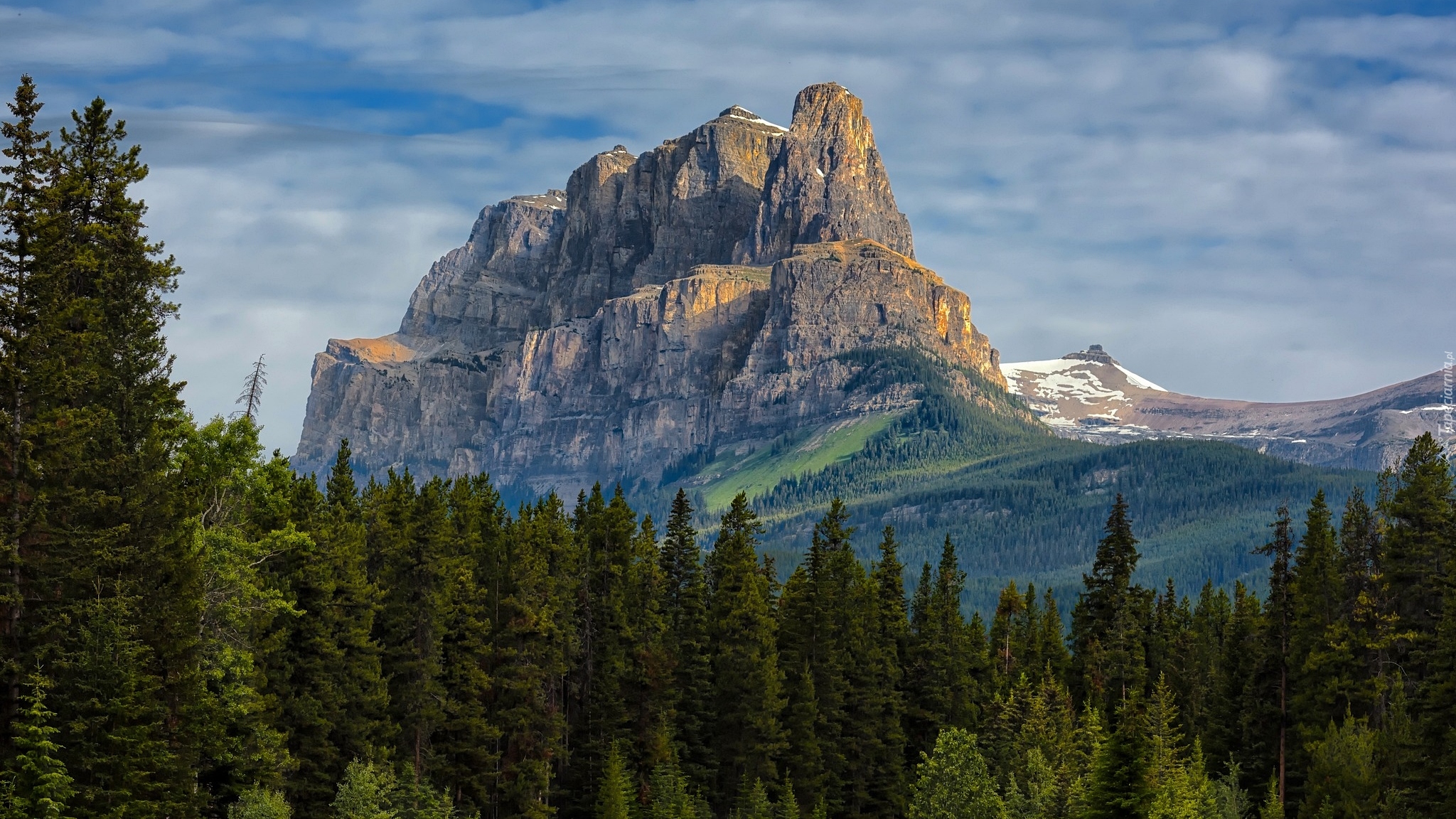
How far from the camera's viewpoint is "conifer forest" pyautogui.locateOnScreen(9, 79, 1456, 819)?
155 feet

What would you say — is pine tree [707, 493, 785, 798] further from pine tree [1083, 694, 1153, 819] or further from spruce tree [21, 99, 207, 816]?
spruce tree [21, 99, 207, 816]

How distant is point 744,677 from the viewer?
95.8m

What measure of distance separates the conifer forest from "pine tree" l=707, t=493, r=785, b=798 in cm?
24

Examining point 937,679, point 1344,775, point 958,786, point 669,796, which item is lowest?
point 669,796

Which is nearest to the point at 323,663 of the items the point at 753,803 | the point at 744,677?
the point at 753,803

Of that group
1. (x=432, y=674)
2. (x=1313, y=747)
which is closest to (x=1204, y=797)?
(x=1313, y=747)

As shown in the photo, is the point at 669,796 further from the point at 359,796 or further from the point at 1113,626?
the point at 1113,626

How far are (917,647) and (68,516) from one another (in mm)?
71958

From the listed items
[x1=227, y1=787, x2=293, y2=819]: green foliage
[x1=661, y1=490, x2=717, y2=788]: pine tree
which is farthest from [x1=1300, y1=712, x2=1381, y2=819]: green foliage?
[x1=227, y1=787, x2=293, y2=819]: green foliage

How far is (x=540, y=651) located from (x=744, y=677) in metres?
15.6

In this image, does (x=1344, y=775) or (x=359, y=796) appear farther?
(x=1344, y=775)

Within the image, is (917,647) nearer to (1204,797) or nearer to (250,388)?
(1204,797)

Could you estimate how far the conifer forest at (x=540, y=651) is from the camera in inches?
1859

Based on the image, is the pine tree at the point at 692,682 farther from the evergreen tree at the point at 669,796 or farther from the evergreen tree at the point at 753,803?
the evergreen tree at the point at 669,796
